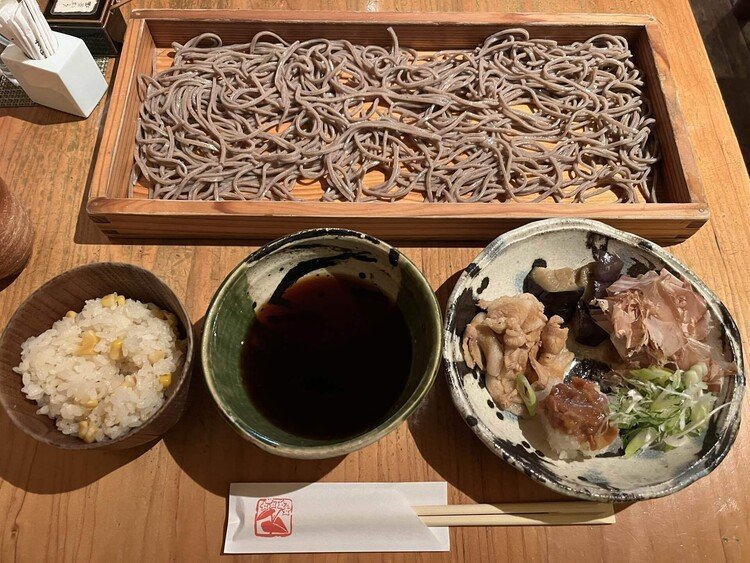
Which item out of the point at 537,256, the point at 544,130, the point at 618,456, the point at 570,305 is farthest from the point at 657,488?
the point at 544,130

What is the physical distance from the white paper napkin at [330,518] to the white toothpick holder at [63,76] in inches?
64.0

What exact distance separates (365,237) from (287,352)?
0.41m

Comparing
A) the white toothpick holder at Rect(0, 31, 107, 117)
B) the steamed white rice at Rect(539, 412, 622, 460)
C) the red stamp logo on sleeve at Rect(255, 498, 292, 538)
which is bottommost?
the red stamp logo on sleeve at Rect(255, 498, 292, 538)

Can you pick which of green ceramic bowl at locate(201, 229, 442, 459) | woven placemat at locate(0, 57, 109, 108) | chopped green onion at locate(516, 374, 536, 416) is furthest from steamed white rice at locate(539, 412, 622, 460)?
woven placemat at locate(0, 57, 109, 108)

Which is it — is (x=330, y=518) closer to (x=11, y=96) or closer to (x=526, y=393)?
(x=526, y=393)

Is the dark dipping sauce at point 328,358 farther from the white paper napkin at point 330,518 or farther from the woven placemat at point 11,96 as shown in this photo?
the woven placemat at point 11,96

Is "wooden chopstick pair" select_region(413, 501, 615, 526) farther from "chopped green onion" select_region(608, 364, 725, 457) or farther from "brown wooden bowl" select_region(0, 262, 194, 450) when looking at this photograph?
"brown wooden bowl" select_region(0, 262, 194, 450)

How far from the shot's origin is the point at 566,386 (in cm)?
156

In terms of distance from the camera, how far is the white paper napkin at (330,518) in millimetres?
1496

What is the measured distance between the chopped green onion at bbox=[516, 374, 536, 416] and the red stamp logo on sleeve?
763 mm

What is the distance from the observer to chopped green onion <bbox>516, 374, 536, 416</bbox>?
5.23ft

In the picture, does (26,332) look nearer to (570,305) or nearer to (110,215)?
(110,215)

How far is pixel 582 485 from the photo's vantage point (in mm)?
1447

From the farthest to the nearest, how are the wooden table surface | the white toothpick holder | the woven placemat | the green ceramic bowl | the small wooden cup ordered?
1. the woven placemat
2. the white toothpick holder
3. the small wooden cup
4. the wooden table surface
5. the green ceramic bowl
